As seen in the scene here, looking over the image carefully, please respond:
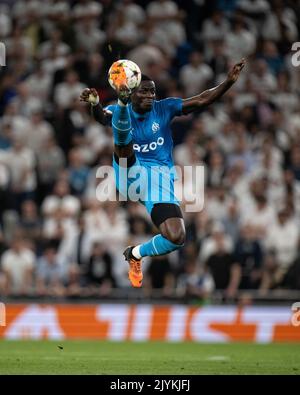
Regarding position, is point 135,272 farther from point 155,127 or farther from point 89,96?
point 89,96

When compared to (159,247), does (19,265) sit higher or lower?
higher

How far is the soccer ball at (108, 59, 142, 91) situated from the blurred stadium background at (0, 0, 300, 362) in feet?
24.1

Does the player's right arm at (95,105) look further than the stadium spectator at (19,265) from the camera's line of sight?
No

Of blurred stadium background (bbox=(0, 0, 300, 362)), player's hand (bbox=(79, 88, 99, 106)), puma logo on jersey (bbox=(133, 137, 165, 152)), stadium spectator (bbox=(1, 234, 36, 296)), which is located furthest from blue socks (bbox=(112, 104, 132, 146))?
stadium spectator (bbox=(1, 234, 36, 296))

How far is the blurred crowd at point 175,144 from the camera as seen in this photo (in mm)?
19953

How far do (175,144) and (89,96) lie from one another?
960 cm

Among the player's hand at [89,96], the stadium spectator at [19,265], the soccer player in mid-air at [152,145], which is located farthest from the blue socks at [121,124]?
the stadium spectator at [19,265]

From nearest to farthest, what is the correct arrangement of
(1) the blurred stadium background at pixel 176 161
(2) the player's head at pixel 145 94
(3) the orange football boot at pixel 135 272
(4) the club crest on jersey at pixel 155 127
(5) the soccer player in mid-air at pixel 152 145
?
1. (5) the soccer player in mid-air at pixel 152 145
2. (2) the player's head at pixel 145 94
3. (4) the club crest on jersey at pixel 155 127
4. (3) the orange football boot at pixel 135 272
5. (1) the blurred stadium background at pixel 176 161

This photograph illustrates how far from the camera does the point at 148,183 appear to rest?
1341cm

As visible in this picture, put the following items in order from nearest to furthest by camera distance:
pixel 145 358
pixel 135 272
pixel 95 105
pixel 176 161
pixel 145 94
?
pixel 95 105 < pixel 145 94 < pixel 135 272 < pixel 145 358 < pixel 176 161

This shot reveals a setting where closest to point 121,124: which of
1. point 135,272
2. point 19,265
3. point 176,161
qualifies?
point 135,272

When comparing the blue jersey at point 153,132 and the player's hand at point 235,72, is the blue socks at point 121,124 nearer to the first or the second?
the blue jersey at point 153,132

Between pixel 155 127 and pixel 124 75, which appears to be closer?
pixel 124 75

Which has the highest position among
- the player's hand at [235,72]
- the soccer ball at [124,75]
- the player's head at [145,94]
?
the player's head at [145,94]
